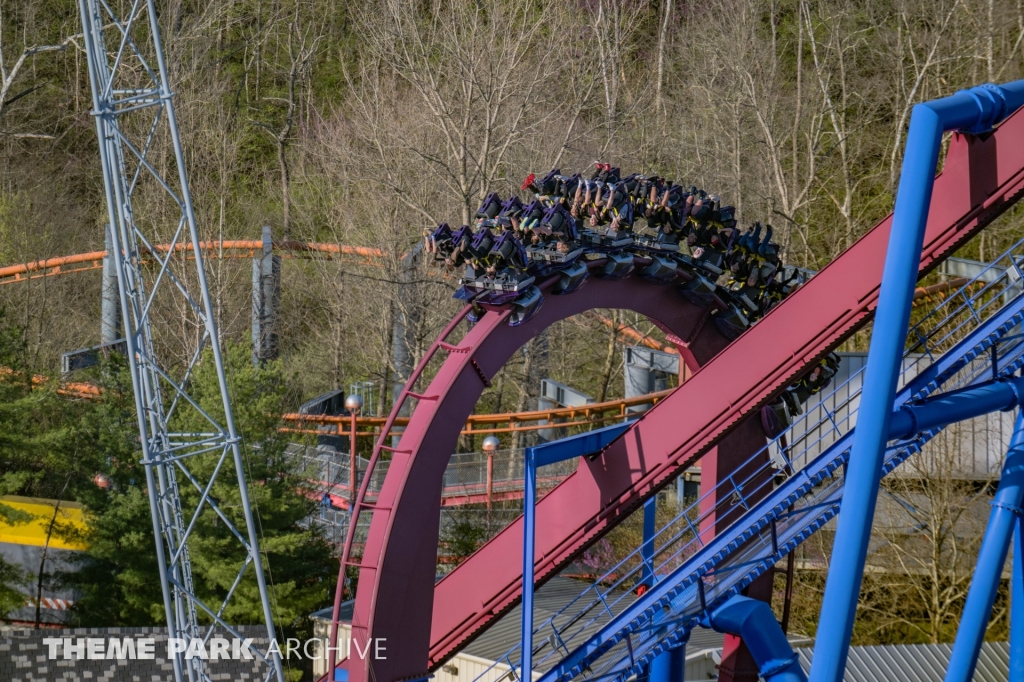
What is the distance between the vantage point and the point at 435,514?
8.85m

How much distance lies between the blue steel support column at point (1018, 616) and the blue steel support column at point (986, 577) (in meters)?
0.40

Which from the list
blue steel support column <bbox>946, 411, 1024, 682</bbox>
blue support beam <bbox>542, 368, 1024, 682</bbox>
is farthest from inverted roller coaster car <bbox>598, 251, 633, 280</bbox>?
blue steel support column <bbox>946, 411, 1024, 682</bbox>

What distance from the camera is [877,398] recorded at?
7430mm

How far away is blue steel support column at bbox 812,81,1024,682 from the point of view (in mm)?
7445

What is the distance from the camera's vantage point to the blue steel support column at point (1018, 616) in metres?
9.77

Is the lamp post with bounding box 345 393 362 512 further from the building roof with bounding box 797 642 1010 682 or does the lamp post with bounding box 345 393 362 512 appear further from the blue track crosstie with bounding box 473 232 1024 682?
the blue track crosstie with bounding box 473 232 1024 682

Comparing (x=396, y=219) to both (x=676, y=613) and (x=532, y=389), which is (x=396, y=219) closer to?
(x=532, y=389)

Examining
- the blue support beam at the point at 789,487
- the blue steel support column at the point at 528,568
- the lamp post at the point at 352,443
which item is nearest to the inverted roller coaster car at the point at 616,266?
the blue steel support column at the point at 528,568

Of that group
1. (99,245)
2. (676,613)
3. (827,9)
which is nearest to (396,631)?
(676,613)

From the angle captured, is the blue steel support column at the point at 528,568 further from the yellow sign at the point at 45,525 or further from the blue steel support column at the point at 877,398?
the yellow sign at the point at 45,525

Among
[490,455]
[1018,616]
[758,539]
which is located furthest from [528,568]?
[490,455]

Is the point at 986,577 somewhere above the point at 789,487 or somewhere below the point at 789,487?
below

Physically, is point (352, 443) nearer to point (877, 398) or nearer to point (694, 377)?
point (694, 377)

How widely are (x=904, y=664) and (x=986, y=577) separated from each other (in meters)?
5.99
